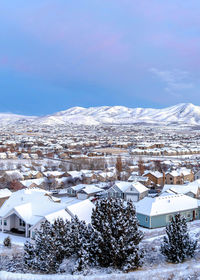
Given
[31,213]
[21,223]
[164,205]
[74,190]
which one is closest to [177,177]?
[74,190]

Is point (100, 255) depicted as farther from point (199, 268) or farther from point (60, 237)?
point (199, 268)

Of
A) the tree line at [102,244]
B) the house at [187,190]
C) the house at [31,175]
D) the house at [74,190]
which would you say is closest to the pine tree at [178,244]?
the tree line at [102,244]

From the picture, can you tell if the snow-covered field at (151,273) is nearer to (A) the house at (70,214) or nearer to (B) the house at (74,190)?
(A) the house at (70,214)

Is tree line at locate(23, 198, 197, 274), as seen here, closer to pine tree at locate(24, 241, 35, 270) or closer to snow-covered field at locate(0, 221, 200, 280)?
pine tree at locate(24, 241, 35, 270)

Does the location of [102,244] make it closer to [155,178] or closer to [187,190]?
[187,190]

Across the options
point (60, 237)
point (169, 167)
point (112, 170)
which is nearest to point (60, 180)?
point (112, 170)

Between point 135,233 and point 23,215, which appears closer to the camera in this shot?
point 135,233
